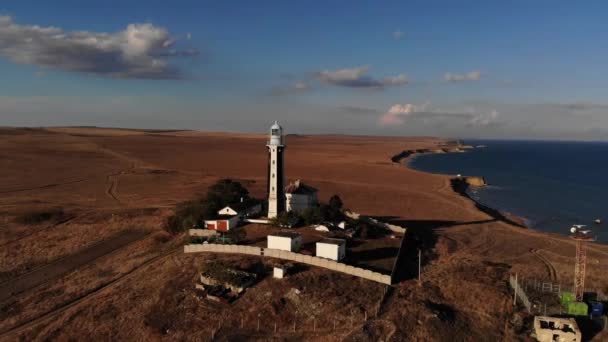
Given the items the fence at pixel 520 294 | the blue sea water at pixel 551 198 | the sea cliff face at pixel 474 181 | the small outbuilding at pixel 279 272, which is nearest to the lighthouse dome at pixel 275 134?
the small outbuilding at pixel 279 272

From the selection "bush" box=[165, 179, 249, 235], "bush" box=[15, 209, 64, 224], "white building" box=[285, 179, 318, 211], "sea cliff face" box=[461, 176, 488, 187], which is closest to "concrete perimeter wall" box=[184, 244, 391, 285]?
"bush" box=[165, 179, 249, 235]

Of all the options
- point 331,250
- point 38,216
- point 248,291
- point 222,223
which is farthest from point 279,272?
point 38,216

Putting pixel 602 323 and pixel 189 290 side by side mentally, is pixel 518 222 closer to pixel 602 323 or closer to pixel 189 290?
pixel 602 323

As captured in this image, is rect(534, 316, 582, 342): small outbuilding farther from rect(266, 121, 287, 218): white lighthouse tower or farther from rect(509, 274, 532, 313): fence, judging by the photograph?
rect(266, 121, 287, 218): white lighthouse tower

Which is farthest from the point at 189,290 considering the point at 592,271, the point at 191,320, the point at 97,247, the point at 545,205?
the point at 545,205

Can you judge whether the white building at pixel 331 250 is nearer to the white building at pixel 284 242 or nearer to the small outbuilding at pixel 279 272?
the white building at pixel 284 242

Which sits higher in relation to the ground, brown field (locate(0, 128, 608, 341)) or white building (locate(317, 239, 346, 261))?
white building (locate(317, 239, 346, 261))

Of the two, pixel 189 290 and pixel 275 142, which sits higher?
pixel 275 142
